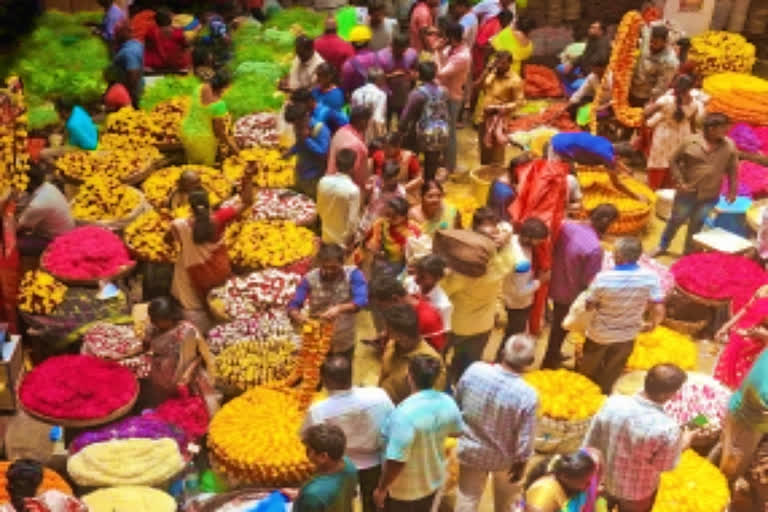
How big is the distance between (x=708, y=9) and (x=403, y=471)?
1119 centimetres

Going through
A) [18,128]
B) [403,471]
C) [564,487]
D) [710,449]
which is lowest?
[710,449]

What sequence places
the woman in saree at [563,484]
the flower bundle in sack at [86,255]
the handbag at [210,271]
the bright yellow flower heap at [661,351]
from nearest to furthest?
the woman in saree at [563,484], the handbag at [210,271], the bright yellow flower heap at [661,351], the flower bundle in sack at [86,255]

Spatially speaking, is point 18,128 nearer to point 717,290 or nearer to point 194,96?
point 194,96

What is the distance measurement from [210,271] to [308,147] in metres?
2.08

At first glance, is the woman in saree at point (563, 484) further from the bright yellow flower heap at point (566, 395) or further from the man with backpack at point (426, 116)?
the man with backpack at point (426, 116)

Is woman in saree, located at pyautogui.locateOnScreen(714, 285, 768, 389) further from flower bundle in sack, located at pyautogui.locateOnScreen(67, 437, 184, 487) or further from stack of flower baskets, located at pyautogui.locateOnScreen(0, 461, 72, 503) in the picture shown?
stack of flower baskets, located at pyautogui.locateOnScreen(0, 461, 72, 503)

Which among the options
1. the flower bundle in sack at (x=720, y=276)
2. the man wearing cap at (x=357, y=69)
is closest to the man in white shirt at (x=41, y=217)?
the man wearing cap at (x=357, y=69)

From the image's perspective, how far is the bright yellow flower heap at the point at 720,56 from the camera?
530 inches

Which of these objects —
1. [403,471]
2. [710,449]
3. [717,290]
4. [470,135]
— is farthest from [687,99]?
[403,471]

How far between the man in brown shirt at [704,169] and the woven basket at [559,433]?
310 cm

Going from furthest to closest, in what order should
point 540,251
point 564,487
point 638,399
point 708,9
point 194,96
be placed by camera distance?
point 708,9, point 194,96, point 540,251, point 638,399, point 564,487

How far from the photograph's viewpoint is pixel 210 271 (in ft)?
23.2

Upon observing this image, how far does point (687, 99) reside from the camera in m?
9.66

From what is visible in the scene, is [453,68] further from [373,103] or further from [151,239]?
[151,239]
